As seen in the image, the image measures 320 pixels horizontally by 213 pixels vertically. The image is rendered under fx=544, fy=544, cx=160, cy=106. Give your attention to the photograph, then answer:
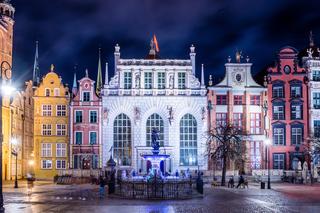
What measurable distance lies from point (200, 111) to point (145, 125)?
7596 mm

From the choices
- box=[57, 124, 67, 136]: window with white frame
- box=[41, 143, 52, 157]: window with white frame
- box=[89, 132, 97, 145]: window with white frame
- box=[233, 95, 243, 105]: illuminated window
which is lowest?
box=[41, 143, 52, 157]: window with white frame

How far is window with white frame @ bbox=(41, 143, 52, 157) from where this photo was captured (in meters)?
73.2

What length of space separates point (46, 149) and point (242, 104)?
27103mm

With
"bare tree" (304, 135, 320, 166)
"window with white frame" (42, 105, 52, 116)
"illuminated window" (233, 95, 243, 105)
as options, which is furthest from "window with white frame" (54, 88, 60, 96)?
"bare tree" (304, 135, 320, 166)

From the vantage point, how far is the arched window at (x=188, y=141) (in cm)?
7269

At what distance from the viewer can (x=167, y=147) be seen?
7231 cm

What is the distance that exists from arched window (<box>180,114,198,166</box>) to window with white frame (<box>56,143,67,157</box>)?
1588 cm

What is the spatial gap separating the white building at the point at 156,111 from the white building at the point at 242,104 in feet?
6.17

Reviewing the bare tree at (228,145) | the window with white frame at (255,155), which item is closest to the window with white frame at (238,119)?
the window with white frame at (255,155)

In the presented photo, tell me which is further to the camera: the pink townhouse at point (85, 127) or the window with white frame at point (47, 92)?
the window with white frame at point (47, 92)

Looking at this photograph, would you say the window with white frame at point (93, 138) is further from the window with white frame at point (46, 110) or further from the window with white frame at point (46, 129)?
the window with white frame at point (46, 110)

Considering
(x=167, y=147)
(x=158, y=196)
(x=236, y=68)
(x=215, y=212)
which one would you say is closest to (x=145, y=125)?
(x=167, y=147)

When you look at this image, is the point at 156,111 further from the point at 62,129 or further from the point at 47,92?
the point at 47,92

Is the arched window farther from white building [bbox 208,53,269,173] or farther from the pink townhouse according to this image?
the pink townhouse
